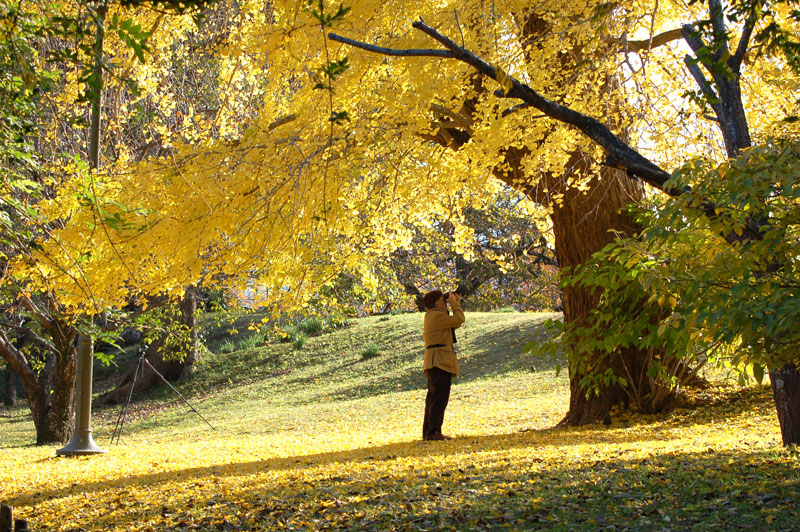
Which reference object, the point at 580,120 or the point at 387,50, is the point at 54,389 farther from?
the point at 580,120

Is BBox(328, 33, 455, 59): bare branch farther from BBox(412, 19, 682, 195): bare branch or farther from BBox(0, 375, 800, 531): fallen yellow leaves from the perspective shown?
BBox(0, 375, 800, 531): fallen yellow leaves

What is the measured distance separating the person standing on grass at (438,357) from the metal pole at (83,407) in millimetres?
4161

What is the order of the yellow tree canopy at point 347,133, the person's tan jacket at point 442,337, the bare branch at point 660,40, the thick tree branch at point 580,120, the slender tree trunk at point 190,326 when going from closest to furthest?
1. the thick tree branch at point 580,120
2. the yellow tree canopy at point 347,133
3. the bare branch at point 660,40
4. the person's tan jacket at point 442,337
5. the slender tree trunk at point 190,326

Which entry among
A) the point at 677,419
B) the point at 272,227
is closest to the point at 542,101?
the point at 272,227

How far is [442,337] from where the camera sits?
25.2 ft

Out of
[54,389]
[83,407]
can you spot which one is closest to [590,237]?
[83,407]

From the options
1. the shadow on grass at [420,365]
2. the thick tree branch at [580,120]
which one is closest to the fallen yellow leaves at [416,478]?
the thick tree branch at [580,120]

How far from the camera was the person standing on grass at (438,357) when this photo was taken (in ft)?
25.0

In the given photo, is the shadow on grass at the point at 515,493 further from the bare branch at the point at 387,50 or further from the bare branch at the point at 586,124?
the bare branch at the point at 387,50

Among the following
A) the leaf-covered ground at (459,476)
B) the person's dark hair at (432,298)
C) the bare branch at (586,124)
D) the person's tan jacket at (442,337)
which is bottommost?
the leaf-covered ground at (459,476)

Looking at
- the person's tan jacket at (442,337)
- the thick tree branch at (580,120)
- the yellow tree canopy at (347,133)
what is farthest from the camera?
the person's tan jacket at (442,337)

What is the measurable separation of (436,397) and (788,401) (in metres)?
3.36

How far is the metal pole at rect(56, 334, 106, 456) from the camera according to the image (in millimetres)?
8688

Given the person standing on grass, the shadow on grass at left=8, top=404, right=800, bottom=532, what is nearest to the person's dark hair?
the person standing on grass
